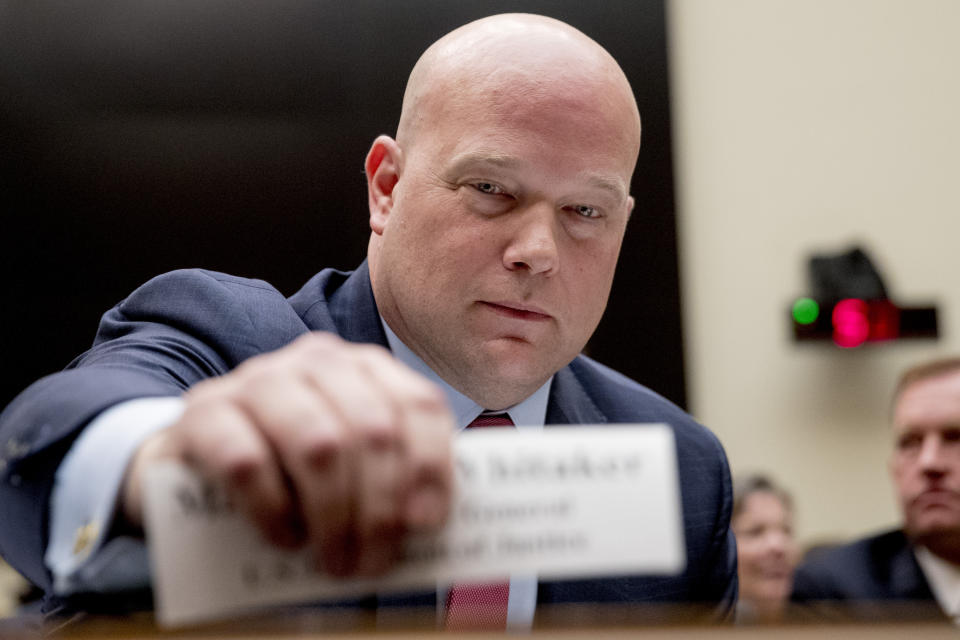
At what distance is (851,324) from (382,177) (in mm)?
1963

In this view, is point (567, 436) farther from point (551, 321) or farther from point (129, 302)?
point (129, 302)

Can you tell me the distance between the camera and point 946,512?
36.5 inches

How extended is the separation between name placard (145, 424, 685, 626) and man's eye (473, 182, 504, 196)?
40cm

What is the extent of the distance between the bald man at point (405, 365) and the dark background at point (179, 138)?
0.18 metres

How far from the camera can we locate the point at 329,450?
0.32 metres

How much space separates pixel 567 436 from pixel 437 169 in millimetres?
485

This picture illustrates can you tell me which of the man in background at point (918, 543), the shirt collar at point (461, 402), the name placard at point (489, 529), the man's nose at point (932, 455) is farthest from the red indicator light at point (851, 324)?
the name placard at point (489, 529)

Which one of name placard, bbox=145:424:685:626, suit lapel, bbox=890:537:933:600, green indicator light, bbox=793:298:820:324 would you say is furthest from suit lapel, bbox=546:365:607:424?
green indicator light, bbox=793:298:820:324

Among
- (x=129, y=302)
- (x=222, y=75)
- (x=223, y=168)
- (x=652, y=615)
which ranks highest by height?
(x=222, y=75)

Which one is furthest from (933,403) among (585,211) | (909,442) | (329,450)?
(329,450)

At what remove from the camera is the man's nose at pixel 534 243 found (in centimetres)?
73

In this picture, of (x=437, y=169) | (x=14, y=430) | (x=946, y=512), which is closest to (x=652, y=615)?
(x=14, y=430)

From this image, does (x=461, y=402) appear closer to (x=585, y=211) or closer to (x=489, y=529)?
(x=585, y=211)

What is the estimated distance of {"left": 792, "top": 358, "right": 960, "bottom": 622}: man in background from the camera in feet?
A: 2.62
